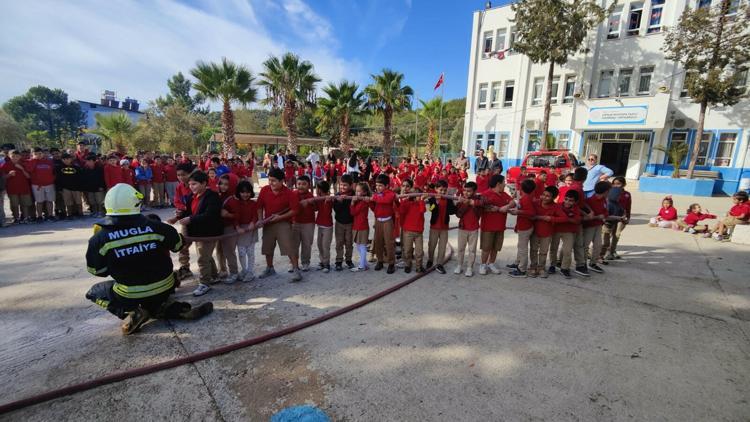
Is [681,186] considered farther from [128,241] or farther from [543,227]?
[128,241]

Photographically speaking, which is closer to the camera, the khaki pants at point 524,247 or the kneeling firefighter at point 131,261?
the kneeling firefighter at point 131,261

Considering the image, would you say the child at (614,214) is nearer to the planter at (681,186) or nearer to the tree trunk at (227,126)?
the planter at (681,186)

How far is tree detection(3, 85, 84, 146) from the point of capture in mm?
70719

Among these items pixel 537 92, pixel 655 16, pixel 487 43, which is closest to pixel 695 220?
pixel 537 92

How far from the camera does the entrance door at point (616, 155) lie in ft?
68.3

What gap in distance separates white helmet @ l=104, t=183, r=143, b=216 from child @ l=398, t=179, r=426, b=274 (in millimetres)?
3438

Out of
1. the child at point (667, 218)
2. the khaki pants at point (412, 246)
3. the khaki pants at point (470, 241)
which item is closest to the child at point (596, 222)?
the khaki pants at point (470, 241)

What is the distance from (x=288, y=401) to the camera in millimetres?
2477

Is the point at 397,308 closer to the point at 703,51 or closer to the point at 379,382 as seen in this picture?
the point at 379,382

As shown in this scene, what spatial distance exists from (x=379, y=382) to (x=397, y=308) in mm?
1331

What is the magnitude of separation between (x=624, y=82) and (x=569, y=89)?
2903 millimetres

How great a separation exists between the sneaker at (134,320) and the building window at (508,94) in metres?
25.1

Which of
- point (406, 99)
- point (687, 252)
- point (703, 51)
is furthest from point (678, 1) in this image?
point (687, 252)

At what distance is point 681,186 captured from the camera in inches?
645
